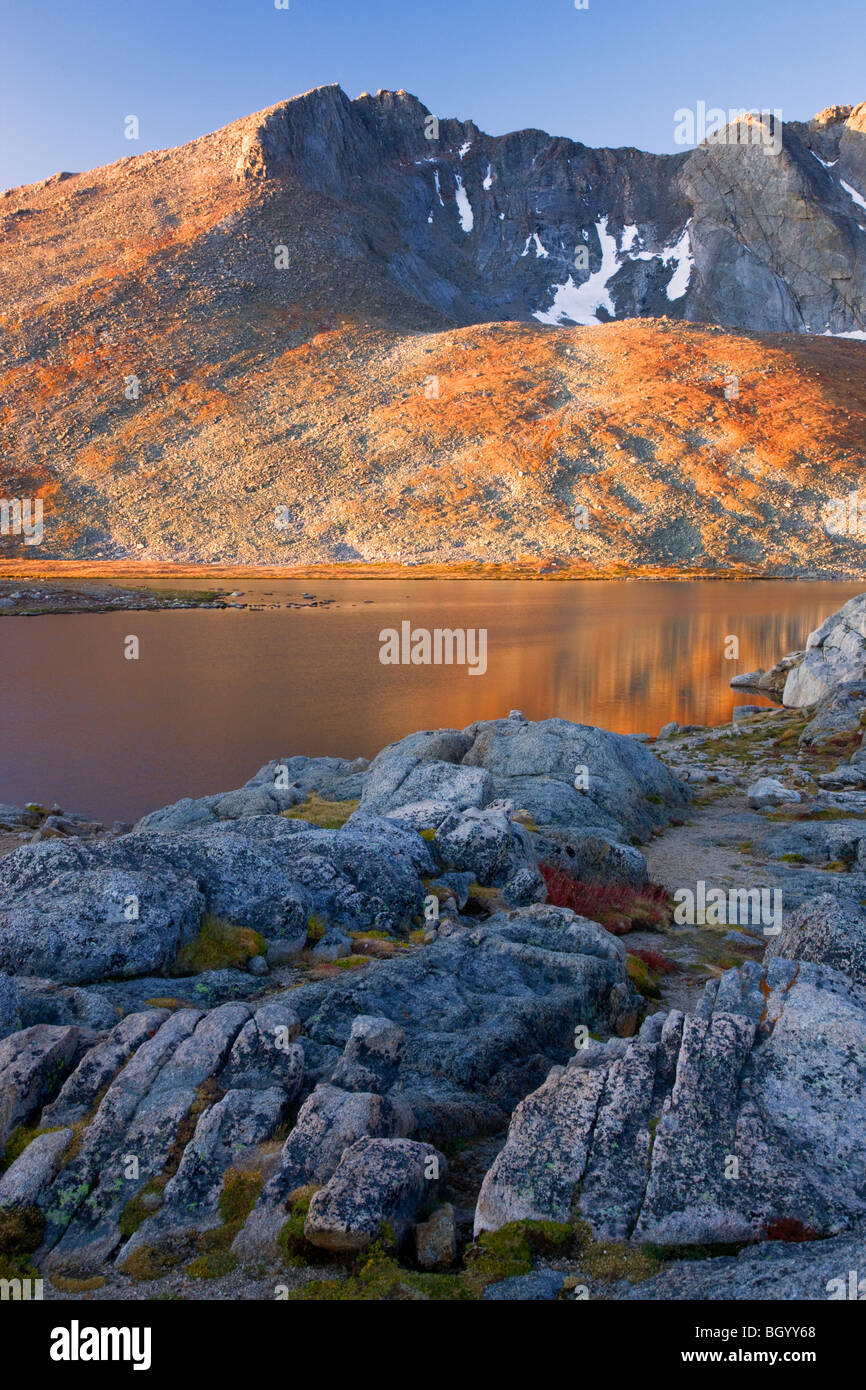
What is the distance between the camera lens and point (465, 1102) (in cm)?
902

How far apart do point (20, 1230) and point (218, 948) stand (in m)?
4.93

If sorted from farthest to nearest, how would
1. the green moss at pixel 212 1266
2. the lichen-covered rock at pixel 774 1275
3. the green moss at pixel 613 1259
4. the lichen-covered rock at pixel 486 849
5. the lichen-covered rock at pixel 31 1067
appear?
1. the lichen-covered rock at pixel 486 849
2. the lichen-covered rock at pixel 31 1067
3. the green moss at pixel 212 1266
4. the green moss at pixel 613 1259
5. the lichen-covered rock at pixel 774 1275

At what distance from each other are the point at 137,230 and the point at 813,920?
23138 cm

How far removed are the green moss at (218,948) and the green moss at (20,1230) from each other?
4289 millimetres

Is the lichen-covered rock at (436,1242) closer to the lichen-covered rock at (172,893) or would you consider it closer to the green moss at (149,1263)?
the green moss at (149,1263)

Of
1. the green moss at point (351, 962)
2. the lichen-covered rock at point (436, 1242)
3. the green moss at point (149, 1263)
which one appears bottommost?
the green moss at point (149, 1263)

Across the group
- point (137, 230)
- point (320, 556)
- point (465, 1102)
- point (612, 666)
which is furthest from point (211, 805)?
point (137, 230)

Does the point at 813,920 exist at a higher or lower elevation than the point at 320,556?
lower

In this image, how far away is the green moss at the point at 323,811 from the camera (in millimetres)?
21109

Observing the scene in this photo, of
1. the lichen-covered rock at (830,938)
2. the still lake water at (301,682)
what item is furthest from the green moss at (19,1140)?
the still lake water at (301,682)

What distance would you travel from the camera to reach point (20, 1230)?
7160 millimetres

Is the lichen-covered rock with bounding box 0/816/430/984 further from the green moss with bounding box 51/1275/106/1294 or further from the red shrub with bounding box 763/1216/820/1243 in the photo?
the red shrub with bounding box 763/1216/820/1243

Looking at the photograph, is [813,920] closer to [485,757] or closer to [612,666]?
[485,757]
